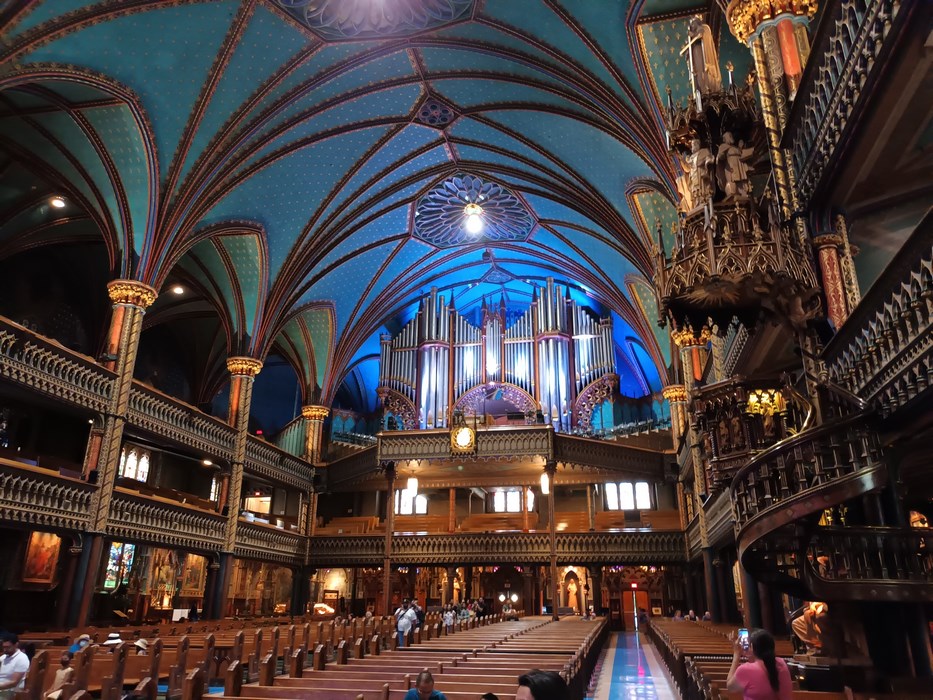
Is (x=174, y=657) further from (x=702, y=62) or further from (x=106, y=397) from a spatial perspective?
(x=702, y=62)

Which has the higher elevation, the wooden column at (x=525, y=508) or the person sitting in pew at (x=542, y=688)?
the wooden column at (x=525, y=508)

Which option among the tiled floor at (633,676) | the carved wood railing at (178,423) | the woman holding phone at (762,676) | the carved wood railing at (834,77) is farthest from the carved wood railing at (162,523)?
the carved wood railing at (834,77)

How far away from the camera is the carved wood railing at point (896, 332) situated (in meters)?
4.98

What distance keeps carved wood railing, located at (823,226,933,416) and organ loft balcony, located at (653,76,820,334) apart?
84 centimetres

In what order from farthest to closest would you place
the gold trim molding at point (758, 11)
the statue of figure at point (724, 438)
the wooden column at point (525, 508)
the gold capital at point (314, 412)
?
the gold capital at point (314, 412), the wooden column at point (525, 508), the statue of figure at point (724, 438), the gold trim molding at point (758, 11)

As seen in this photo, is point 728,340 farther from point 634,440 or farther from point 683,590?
point 683,590

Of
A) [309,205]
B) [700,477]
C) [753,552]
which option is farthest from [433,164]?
[753,552]

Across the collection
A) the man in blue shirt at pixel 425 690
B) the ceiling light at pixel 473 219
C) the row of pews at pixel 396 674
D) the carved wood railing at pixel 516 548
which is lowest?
the row of pews at pixel 396 674

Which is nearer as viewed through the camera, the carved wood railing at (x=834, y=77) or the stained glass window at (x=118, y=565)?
the carved wood railing at (x=834, y=77)

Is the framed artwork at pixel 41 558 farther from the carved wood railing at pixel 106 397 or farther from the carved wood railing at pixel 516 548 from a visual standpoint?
the carved wood railing at pixel 516 548

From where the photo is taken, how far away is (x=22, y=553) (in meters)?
16.6

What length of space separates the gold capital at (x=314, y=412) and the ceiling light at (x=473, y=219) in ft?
28.0

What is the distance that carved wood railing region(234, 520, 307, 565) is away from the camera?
19.3 metres

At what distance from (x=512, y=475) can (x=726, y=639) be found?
1445 centimetres
